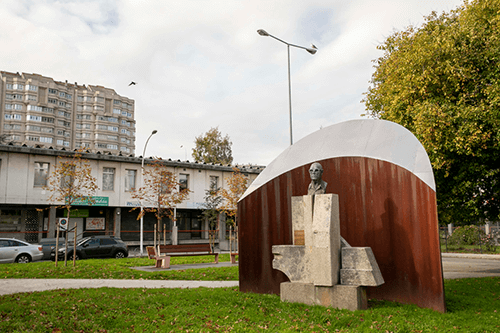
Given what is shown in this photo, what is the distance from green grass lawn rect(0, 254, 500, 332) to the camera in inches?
251

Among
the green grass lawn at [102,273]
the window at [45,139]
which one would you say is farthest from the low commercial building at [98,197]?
the window at [45,139]

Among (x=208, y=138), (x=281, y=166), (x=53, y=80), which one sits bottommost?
(x=281, y=166)

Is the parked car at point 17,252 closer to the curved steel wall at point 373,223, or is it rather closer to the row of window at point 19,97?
the curved steel wall at point 373,223

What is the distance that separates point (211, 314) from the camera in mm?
7082

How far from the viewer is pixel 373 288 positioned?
866 centimetres

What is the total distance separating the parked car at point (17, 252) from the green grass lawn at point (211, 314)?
11.8 m

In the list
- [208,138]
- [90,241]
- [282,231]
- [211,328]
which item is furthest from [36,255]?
[208,138]

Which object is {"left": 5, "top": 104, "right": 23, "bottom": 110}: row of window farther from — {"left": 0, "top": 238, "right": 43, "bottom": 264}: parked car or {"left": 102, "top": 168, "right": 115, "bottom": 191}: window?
{"left": 0, "top": 238, "right": 43, "bottom": 264}: parked car

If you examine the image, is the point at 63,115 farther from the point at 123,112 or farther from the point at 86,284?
the point at 86,284

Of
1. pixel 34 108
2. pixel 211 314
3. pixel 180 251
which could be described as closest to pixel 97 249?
pixel 180 251

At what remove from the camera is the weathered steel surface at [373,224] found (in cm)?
775

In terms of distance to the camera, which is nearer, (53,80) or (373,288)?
(373,288)

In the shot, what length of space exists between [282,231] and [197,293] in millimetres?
2481

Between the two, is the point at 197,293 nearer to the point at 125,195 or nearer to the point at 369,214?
the point at 369,214
